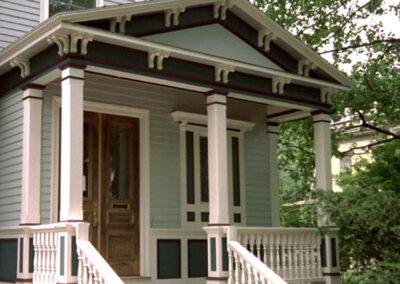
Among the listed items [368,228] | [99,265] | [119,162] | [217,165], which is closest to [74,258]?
[99,265]

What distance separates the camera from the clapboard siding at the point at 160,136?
384 inches

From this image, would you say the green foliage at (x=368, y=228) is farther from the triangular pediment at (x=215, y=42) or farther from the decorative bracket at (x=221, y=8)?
the decorative bracket at (x=221, y=8)

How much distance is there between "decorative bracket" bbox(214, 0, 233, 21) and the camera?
10.2 m

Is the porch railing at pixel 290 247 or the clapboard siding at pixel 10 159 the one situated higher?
the clapboard siding at pixel 10 159

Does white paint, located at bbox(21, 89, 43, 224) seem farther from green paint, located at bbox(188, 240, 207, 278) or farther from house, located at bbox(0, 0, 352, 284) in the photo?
green paint, located at bbox(188, 240, 207, 278)

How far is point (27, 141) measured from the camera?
896 centimetres

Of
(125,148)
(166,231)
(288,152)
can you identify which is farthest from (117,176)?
(288,152)

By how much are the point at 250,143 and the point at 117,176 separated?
3.26 meters

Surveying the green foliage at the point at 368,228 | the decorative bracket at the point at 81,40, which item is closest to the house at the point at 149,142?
the decorative bracket at the point at 81,40

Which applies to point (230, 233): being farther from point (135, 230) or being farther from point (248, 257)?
point (135, 230)

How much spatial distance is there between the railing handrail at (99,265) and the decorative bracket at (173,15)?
3665mm

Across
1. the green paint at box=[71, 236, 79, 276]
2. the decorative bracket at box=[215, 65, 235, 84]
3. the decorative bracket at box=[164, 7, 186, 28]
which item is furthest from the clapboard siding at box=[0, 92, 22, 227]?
the decorative bracket at box=[215, 65, 235, 84]

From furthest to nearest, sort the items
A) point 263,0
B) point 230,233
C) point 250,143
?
point 263,0
point 250,143
point 230,233

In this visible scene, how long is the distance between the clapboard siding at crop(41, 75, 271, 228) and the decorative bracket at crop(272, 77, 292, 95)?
1.71 m
